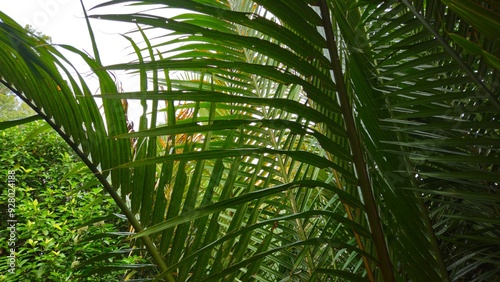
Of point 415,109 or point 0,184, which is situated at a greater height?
point 415,109

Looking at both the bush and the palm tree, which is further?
the bush

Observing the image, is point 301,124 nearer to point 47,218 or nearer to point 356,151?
point 356,151

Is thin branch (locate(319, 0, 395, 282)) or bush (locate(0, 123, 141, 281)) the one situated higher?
thin branch (locate(319, 0, 395, 282))

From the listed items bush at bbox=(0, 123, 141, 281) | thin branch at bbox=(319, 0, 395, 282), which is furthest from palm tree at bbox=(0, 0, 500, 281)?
bush at bbox=(0, 123, 141, 281)

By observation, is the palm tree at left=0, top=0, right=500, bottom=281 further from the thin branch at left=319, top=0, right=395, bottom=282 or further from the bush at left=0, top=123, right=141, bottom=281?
the bush at left=0, top=123, right=141, bottom=281

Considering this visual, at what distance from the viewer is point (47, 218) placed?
8.68 ft

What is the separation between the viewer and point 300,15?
25.2 inches

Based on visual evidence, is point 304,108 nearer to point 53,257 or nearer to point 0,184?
point 53,257

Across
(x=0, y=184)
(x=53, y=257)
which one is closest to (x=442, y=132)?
(x=53, y=257)

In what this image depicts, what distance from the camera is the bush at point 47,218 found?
2432 millimetres

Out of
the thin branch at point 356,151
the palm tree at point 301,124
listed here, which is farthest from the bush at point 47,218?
the thin branch at point 356,151

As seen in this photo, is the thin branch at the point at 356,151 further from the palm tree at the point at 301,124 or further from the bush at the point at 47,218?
the bush at the point at 47,218

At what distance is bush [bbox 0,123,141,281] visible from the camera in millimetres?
2432

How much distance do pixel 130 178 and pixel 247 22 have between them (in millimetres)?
293
